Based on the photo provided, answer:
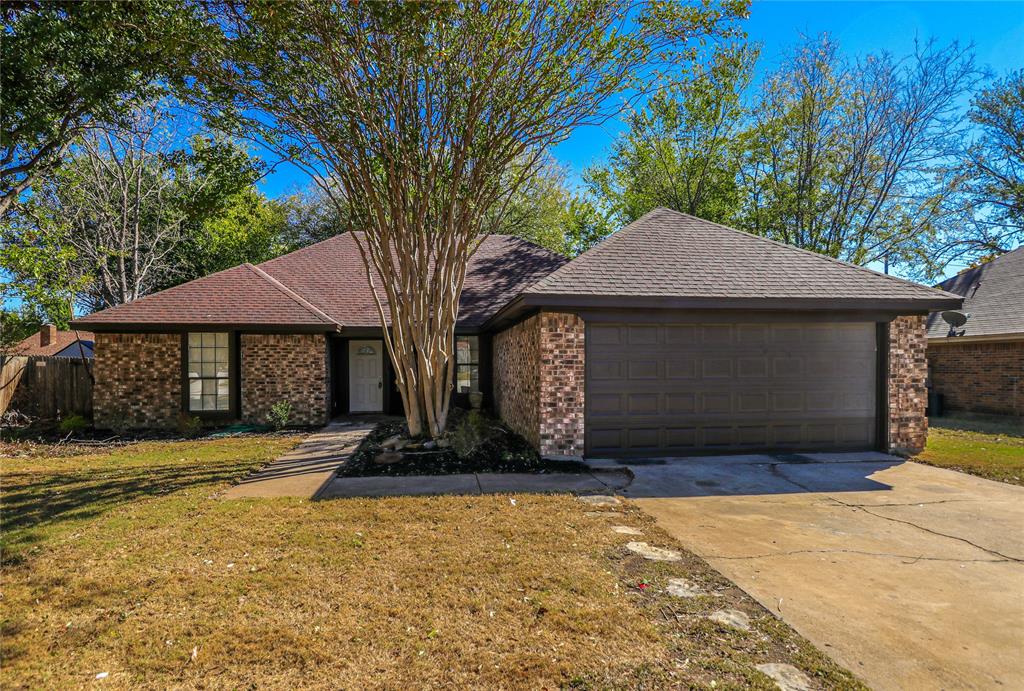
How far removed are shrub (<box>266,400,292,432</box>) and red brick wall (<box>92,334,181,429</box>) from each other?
2161 mm

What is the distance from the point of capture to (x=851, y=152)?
18281mm

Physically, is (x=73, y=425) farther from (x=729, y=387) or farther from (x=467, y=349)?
(x=729, y=387)

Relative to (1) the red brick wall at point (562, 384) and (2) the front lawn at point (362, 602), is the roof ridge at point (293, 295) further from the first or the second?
(2) the front lawn at point (362, 602)

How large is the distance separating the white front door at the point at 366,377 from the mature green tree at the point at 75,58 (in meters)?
7.26

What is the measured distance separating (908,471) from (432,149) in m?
8.75

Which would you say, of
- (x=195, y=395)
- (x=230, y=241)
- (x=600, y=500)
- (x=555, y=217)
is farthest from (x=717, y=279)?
(x=230, y=241)

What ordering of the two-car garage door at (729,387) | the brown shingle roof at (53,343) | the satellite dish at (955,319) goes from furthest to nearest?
the brown shingle roof at (53,343)
the satellite dish at (955,319)
the two-car garage door at (729,387)

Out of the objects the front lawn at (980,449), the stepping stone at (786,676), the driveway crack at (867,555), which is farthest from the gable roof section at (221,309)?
the front lawn at (980,449)

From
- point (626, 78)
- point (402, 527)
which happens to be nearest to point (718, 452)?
point (402, 527)

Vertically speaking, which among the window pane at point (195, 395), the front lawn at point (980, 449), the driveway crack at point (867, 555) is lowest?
the front lawn at point (980, 449)

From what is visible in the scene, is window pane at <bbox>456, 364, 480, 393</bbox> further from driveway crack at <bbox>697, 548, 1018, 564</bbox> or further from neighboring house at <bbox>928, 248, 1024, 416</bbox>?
neighboring house at <bbox>928, 248, 1024, 416</bbox>

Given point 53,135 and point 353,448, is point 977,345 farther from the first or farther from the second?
point 53,135

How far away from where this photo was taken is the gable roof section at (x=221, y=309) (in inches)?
443

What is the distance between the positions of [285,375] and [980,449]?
14024 mm
